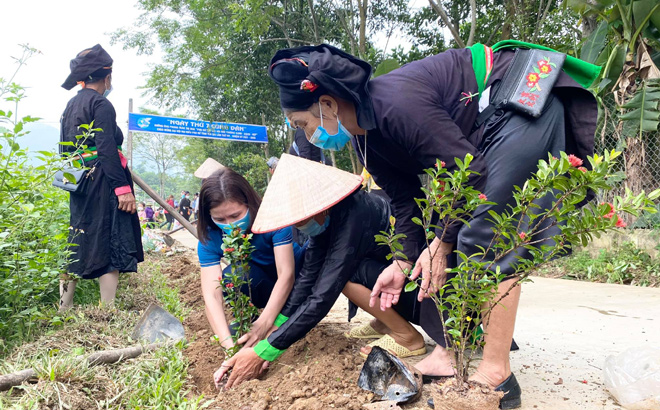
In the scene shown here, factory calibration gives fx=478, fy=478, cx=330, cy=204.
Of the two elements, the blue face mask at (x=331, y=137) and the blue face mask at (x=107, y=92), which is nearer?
the blue face mask at (x=331, y=137)

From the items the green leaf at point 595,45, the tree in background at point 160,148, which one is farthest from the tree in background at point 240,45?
the tree in background at point 160,148

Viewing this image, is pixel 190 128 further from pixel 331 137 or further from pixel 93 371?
pixel 331 137

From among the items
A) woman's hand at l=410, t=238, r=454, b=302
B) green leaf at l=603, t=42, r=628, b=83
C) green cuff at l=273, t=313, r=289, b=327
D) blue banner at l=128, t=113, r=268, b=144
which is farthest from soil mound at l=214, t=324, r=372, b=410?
blue banner at l=128, t=113, r=268, b=144

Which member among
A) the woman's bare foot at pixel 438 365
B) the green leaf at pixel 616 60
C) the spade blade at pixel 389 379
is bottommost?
the woman's bare foot at pixel 438 365

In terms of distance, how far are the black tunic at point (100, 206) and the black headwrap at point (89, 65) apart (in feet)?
0.36

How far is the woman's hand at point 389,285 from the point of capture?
2086 mm

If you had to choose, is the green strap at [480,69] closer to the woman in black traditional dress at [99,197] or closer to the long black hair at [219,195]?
the long black hair at [219,195]

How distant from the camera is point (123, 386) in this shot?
2043 millimetres

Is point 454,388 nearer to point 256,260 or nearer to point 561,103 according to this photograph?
point 561,103

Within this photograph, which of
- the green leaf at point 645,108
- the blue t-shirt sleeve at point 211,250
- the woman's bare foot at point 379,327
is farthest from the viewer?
the green leaf at point 645,108

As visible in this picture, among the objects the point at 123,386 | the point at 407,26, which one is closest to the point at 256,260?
the point at 123,386

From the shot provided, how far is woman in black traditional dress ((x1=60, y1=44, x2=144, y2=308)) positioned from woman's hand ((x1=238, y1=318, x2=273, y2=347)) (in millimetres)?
1403

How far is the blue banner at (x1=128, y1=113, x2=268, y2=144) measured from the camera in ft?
26.9

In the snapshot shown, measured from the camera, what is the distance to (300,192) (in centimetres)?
213
